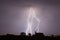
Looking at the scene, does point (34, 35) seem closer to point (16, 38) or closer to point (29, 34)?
point (29, 34)

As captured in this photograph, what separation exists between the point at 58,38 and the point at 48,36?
2466 millimetres

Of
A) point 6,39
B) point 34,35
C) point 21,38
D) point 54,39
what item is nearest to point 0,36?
point 6,39

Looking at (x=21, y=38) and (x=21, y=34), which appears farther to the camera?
(x=21, y=34)

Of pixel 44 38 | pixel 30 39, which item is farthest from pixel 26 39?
pixel 44 38

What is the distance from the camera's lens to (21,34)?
4388 cm

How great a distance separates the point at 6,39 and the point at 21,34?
4.65 meters

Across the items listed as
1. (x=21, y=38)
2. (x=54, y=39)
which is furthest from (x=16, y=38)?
(x=54, y=39)

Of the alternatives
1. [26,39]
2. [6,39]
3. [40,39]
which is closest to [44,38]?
[40,39]

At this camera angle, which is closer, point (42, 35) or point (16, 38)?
point (16, 38)

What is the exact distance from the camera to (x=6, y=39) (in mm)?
40219

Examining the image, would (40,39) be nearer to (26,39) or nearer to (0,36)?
(26,39)

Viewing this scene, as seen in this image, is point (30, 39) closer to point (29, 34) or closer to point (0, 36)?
point (29, 34)

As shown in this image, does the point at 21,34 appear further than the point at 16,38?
Yes

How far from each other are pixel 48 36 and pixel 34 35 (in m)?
3.00
